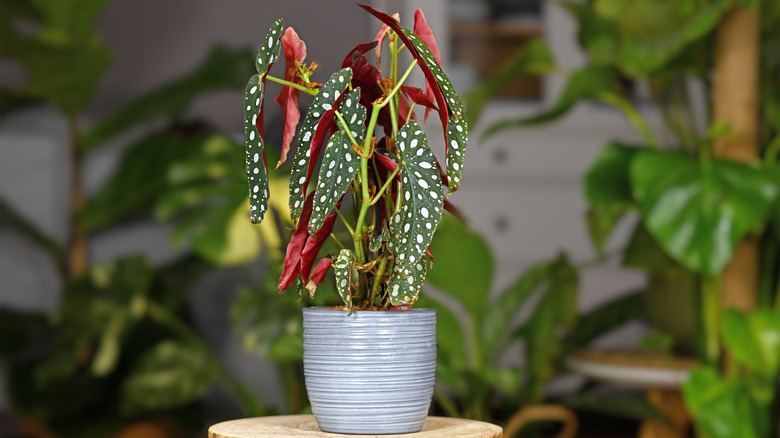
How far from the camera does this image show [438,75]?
0.59m

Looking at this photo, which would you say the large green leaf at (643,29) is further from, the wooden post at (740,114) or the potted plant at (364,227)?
the potted plant at (364,227)

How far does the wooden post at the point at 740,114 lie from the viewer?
5.23ft

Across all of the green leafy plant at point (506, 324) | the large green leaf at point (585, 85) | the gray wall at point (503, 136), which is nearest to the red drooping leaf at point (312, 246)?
the green leafy plant at point (506, 324)

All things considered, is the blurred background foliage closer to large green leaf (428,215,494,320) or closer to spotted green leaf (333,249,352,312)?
large green leaf (428,215,494,320)

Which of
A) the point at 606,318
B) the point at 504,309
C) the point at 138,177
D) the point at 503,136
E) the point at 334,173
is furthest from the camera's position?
the point at 503,136

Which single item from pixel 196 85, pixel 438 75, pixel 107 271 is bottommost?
pixel 107 271

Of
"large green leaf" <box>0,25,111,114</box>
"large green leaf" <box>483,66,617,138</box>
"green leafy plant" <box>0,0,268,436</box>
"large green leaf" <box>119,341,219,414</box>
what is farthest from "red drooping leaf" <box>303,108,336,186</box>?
"large green leaf" <box>0,25,111,114</box>

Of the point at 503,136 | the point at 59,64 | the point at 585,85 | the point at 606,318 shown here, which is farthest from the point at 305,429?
the point at 503,136

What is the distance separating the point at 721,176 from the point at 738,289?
0.29m

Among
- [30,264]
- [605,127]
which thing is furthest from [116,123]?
[605,127]

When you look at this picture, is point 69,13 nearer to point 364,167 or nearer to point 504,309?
point 504,309

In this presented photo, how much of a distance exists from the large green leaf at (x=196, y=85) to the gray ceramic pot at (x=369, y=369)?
1.55m

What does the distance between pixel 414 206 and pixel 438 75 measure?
0.09m

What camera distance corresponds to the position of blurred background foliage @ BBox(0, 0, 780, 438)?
55.2 inches
